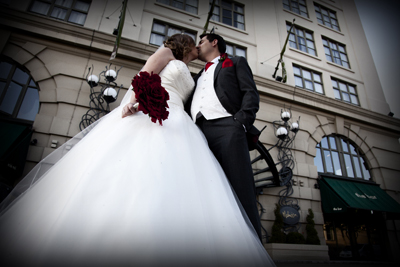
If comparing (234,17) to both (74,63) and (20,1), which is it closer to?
(74,63)

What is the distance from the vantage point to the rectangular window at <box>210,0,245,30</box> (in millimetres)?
9544

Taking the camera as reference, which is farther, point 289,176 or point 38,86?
point 289,176

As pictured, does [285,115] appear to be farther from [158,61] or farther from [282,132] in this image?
[158,61]

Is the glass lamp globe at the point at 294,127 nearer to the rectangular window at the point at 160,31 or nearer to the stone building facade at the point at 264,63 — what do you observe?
the stone building facade at the point at 264,63

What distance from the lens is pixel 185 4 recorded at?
911 cm

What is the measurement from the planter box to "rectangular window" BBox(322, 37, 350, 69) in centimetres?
1008

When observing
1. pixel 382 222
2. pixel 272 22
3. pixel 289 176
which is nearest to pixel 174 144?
pixel 289 176

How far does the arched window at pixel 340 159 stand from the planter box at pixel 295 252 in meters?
3.54

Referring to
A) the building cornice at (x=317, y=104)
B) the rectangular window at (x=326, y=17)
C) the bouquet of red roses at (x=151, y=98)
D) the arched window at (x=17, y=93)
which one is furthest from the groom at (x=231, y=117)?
the rectangular window at (x=326, y=17)

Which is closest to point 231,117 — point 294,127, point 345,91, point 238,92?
point 238,92

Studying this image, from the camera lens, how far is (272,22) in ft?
33.7

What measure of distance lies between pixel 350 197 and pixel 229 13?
9377 millimetres

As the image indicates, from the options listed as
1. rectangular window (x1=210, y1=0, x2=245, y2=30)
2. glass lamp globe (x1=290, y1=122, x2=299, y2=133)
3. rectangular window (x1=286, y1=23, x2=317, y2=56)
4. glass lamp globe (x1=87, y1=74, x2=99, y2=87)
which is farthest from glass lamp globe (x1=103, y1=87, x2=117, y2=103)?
rectangular window (x1=286, y1=23, x2=317, y2=56)

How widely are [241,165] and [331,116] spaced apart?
8.86 m
